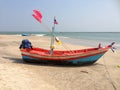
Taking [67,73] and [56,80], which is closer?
[56,80]

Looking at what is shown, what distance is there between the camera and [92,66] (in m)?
11.3

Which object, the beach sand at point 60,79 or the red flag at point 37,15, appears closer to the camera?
the beach sand at point 60,79

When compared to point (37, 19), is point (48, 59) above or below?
below

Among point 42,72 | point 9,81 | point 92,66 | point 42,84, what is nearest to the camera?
point 9,81

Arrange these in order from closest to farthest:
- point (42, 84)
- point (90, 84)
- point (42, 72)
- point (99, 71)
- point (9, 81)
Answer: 1. point (9, 81)
2. point (42, 84)
3. point (90, 84)
4. point (42, 72)
5. point (99, 71)

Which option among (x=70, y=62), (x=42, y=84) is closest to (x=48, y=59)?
(x=70, y=62)

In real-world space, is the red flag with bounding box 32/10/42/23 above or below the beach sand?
above

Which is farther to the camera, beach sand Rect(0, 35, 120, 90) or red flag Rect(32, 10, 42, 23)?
red flag Rect(32, 10, 42, 23)

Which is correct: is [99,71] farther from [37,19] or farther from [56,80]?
[37,19]

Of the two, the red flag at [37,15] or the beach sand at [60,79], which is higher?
the red flag at [37,15]

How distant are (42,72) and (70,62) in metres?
2.42

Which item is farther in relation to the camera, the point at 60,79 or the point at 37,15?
the point at 37,15

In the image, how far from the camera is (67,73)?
31.1 feet

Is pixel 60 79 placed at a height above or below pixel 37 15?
below
